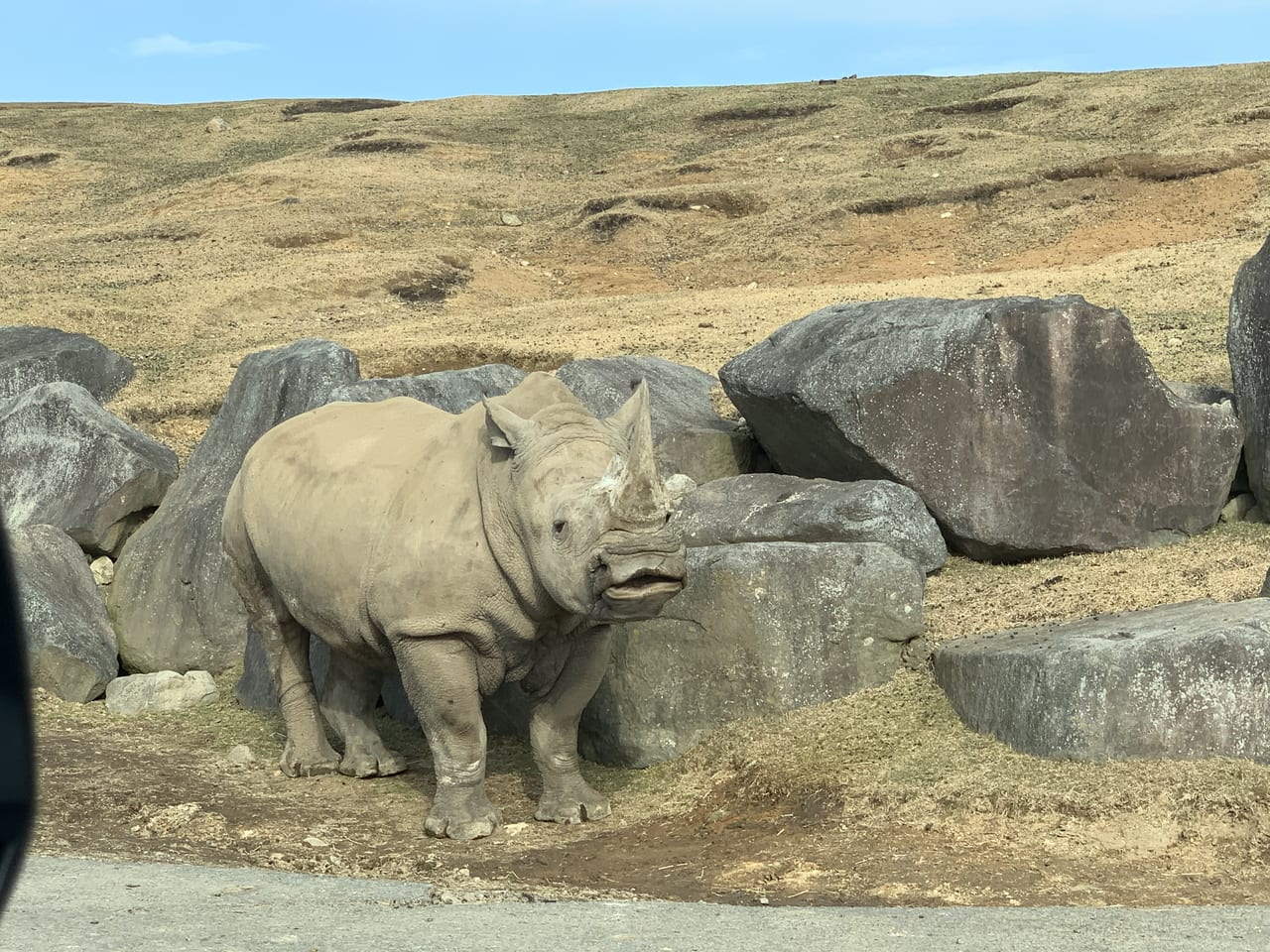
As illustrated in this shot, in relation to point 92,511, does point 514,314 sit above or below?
above

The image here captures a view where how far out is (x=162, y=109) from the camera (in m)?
43.2

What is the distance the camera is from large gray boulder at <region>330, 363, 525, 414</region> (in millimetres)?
9383

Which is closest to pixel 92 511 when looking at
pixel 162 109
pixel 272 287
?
pixel 272 287

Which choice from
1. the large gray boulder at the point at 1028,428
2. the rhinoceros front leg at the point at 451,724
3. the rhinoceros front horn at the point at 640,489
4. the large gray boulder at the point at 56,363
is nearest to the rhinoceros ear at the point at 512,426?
the rhinoceros front horn at the point at 640,489

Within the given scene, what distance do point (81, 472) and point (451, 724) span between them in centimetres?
516

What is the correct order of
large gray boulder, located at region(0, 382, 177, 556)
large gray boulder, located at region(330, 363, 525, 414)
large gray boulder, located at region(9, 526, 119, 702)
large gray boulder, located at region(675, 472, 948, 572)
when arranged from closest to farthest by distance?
large gray boulder, located at region(675, 472, 948, 572), large gray boulder, located at region(9, 526, 119, 702), large gray boulder, located at region(330, 363, 525, 414), large gray boulder, located at region(0, 382, 177, 556)

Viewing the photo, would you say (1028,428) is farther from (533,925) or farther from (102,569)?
(102,569)

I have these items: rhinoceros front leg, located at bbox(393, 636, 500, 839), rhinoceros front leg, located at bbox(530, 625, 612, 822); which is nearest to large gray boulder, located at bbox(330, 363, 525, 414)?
rhinoceros front leg, located at bbox(530, 625, 612, 822)

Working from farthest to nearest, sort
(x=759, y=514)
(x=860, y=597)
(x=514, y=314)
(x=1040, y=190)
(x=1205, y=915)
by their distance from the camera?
(x=1040, y=190), (x=514, y=314), (x=759, y=514), (x=860, y=597), (x=1205, y=915)

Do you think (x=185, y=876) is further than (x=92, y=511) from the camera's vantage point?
No

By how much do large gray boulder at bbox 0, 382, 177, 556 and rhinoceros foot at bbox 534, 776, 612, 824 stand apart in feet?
16.3

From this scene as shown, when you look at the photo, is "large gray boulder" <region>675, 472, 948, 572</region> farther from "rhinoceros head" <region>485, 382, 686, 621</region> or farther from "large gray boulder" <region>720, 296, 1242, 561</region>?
"rhinoceros head" <region>485, 382, 686, 621</region>

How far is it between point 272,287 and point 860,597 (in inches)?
549

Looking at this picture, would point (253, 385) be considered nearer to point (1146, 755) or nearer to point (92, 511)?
point (92, 511)
